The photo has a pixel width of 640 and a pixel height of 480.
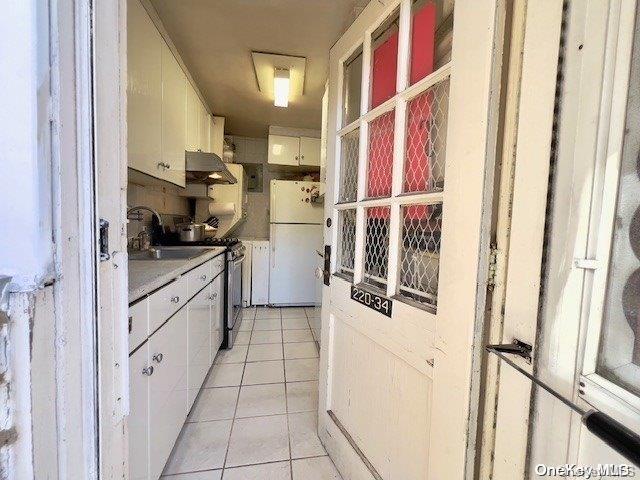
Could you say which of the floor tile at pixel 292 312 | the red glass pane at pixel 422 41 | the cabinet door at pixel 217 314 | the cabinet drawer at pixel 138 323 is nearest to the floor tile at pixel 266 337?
the cabinet door at pixel 217 314

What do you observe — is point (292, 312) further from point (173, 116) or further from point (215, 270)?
point (173, 116)

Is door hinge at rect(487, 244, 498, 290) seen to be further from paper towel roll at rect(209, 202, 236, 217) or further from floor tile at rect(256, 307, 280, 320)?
paper towel roll at rect(209, 202, 236, 217)

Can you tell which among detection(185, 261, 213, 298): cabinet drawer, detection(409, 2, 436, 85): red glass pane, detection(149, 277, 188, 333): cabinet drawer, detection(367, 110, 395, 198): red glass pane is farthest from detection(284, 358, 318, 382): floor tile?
detection(409, 2, 436, 85): red glass pane

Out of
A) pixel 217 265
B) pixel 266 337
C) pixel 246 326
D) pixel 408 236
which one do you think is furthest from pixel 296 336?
pixel 408 236

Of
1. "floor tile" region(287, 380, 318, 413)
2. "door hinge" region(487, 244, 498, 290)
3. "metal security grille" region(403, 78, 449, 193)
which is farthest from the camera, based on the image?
"floor tile" region(287, 380, 318, 413)

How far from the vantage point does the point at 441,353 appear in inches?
29.2

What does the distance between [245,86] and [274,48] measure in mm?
667

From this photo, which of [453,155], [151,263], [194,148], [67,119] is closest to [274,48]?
[194,148]

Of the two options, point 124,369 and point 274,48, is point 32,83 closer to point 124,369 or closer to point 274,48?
point 124,369

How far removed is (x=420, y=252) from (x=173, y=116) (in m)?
2.01

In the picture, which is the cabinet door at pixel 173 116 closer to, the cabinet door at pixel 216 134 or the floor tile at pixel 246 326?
the cabinet door at pixel 216 134

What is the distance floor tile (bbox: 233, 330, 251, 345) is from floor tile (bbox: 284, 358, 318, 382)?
21.1 inches

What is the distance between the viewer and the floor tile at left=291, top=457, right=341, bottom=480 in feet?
4.23

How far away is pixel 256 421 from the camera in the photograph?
5.35 ft
